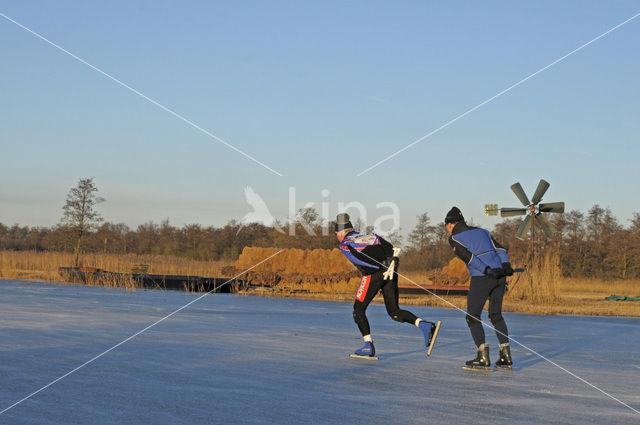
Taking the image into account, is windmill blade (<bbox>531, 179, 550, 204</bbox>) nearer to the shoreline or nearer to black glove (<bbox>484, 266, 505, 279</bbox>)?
the shoreline

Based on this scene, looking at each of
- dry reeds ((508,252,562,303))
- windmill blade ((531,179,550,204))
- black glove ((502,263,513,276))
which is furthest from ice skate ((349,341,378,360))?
windmill blade ((531,179,550,204))

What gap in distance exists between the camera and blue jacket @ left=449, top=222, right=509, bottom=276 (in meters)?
9.62

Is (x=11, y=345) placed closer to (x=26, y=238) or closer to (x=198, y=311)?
(x=198, y=311)

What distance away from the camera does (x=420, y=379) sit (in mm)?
8461

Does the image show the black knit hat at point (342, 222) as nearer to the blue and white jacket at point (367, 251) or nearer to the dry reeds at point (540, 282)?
the blue and white jacket at point (367, 251)

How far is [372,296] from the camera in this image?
10.5 meters

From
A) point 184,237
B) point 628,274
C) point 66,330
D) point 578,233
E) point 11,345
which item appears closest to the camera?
point 11,345

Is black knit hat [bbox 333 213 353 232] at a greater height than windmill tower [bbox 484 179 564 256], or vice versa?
windmill tower [bbox 484 179 564 256]

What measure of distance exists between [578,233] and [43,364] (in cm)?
7574

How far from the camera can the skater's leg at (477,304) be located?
9.73 metres

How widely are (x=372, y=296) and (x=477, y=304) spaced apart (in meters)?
1.55

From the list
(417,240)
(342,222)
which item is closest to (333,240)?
(417,240)

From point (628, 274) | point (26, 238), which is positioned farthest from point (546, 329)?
point (26, 238)

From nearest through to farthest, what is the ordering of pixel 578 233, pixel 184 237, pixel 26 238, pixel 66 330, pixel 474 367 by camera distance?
pixel 474 367, pixel 66 330, pixel 578 233, pixel 184 237, pixel 26 238
